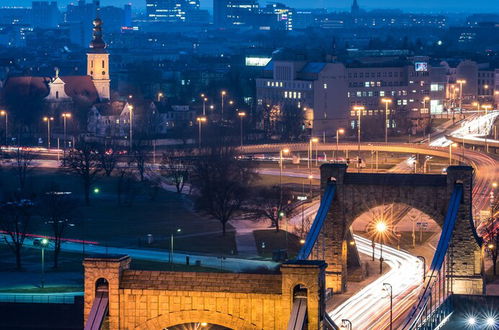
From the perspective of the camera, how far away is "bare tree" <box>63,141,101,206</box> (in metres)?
95.6

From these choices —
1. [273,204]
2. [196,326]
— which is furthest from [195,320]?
[273,204]

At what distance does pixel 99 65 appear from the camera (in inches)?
6476

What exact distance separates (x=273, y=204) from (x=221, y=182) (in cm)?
709

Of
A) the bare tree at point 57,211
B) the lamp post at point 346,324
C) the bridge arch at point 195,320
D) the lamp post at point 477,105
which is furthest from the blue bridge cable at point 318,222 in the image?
the lamp post at point 477,105

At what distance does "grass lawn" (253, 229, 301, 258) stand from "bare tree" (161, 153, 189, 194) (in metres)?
19.5

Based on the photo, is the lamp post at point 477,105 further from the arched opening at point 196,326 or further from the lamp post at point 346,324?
the arched opening at point 196,326

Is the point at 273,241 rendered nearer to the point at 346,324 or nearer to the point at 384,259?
the point at 384,259

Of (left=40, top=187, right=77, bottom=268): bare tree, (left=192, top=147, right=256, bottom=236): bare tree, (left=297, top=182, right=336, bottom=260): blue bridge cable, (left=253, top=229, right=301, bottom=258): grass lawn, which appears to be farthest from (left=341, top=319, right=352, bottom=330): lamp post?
(left=192, top=147, right=256, bottom=236): bare tree

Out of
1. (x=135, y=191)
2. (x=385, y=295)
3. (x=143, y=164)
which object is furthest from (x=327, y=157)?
(x=385, y=295)

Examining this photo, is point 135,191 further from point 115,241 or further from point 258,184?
point 115,241

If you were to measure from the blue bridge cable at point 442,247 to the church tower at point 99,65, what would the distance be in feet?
344

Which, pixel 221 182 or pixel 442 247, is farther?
pixel 221 182

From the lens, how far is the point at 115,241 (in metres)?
77.3

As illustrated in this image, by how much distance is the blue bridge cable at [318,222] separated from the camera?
51316mm
